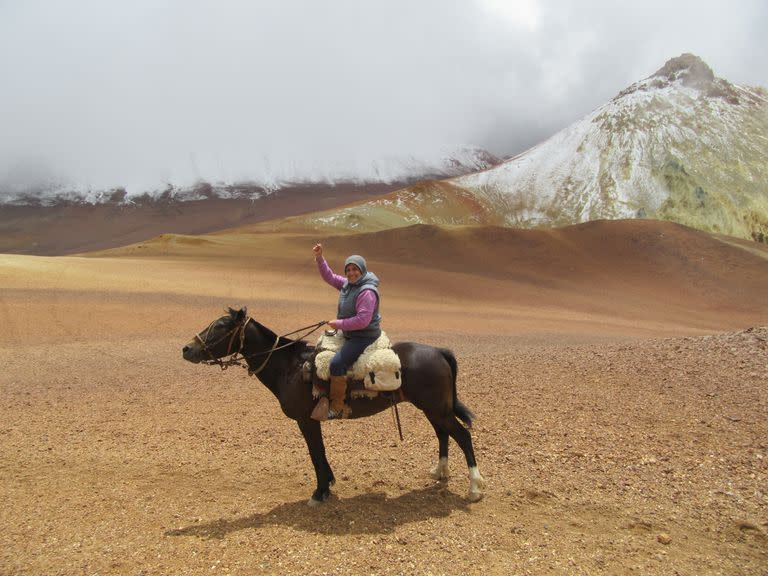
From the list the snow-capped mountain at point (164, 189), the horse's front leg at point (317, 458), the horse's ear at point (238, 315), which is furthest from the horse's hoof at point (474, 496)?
the snow-capped mountain at point (164, 189)

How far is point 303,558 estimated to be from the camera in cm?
458

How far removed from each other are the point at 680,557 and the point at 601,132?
97.9 m

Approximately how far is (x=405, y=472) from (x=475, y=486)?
1113mm

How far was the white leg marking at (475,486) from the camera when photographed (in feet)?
18.5

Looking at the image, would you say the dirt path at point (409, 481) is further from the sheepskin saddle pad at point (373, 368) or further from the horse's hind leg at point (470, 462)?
the sheepskin saddle pad at point (373, 368)

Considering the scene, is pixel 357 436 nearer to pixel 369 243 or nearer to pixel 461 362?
pixel 461 362

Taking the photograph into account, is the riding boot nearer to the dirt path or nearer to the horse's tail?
the dirt path

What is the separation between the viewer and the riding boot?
217 inches

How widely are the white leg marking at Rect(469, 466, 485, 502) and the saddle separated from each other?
1.34m

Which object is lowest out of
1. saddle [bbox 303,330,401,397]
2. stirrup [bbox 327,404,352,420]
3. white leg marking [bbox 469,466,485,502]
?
white leg marking [bbox 469,466,485,502]

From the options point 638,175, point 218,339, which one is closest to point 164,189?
point 638,175

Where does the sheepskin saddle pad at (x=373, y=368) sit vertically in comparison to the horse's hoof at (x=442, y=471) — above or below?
above

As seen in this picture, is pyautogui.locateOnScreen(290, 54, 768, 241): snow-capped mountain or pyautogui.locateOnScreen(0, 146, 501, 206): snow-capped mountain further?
pyautogui.locateOnScreen(0, 146, 501, 206): snow-capped mountain

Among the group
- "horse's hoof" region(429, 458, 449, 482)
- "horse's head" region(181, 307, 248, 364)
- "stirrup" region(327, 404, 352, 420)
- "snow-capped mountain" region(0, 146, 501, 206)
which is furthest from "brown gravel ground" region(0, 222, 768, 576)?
"snow-capped mountain" region(0, 146, 501, 206)
